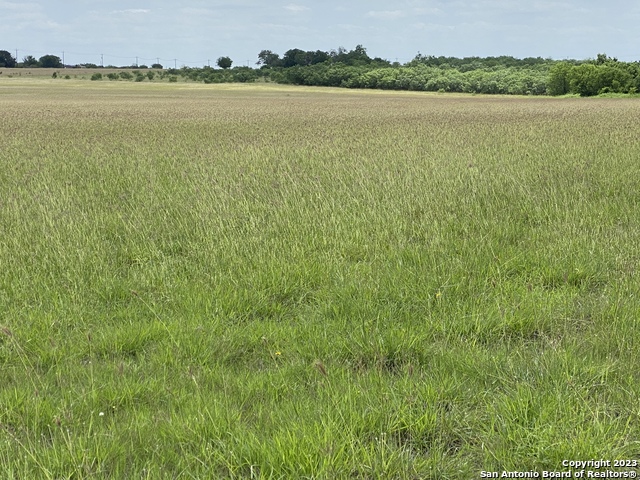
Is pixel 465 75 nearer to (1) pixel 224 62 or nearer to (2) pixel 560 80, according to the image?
(2) pixel 560 80

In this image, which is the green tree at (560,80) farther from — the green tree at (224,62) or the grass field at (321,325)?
the green tree at (224,62)

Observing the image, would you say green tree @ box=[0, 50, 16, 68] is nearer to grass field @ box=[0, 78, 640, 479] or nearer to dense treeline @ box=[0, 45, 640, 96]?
dense treeline @ box=[0, 45, 640, 96]

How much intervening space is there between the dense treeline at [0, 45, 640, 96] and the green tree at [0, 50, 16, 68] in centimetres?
10117

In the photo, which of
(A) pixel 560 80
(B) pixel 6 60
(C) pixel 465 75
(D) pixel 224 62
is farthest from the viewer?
(B) pixel 6 60

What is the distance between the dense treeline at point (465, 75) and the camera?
2965 inches

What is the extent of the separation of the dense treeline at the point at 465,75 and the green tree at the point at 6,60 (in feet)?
332

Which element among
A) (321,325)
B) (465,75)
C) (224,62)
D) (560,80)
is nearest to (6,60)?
(224,62)

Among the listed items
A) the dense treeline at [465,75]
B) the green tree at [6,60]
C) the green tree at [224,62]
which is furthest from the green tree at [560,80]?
the green tree at [6,60]

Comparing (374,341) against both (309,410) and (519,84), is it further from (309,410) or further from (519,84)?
(519,84)

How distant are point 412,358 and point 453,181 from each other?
5.42 meters

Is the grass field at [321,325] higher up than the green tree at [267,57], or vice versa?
the green tree at [267,57]

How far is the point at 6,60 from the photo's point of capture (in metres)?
194

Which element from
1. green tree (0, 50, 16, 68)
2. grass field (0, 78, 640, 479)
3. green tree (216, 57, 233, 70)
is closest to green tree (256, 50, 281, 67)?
green tree (216, 57, 233, 70)

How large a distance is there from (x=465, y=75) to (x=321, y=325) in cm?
9523
